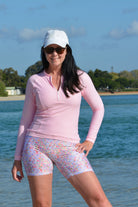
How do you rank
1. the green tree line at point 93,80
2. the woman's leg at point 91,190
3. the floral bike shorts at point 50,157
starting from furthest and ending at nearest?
the green tree line at point 93,80, the floral bike shorts at point 50,157, the woman's leg at point 91,190

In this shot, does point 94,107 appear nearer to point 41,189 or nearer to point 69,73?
point 69,73

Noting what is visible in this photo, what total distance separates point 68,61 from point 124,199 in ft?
12.2

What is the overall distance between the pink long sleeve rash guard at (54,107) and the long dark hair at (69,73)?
3 cm

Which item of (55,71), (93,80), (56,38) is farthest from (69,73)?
(93,80)

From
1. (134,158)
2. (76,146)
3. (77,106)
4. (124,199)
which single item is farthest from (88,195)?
(134,158)

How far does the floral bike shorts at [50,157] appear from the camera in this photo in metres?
2.80

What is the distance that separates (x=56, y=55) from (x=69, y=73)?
156 mm

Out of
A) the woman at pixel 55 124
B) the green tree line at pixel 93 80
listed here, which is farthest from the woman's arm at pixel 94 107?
the green tree line at pixel 93 80

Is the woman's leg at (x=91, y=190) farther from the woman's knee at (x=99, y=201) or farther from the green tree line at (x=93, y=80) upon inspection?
the green tree line at (x=93, y=80)

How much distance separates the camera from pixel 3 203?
610cm

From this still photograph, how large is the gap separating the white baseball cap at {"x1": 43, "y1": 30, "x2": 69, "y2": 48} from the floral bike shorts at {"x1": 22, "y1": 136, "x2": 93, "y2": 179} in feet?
2.21

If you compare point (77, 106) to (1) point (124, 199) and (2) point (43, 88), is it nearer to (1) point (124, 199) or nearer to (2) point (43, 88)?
(2) point (43, 88)

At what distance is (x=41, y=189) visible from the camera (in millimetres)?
2834

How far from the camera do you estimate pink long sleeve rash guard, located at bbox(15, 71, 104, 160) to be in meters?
2.82
